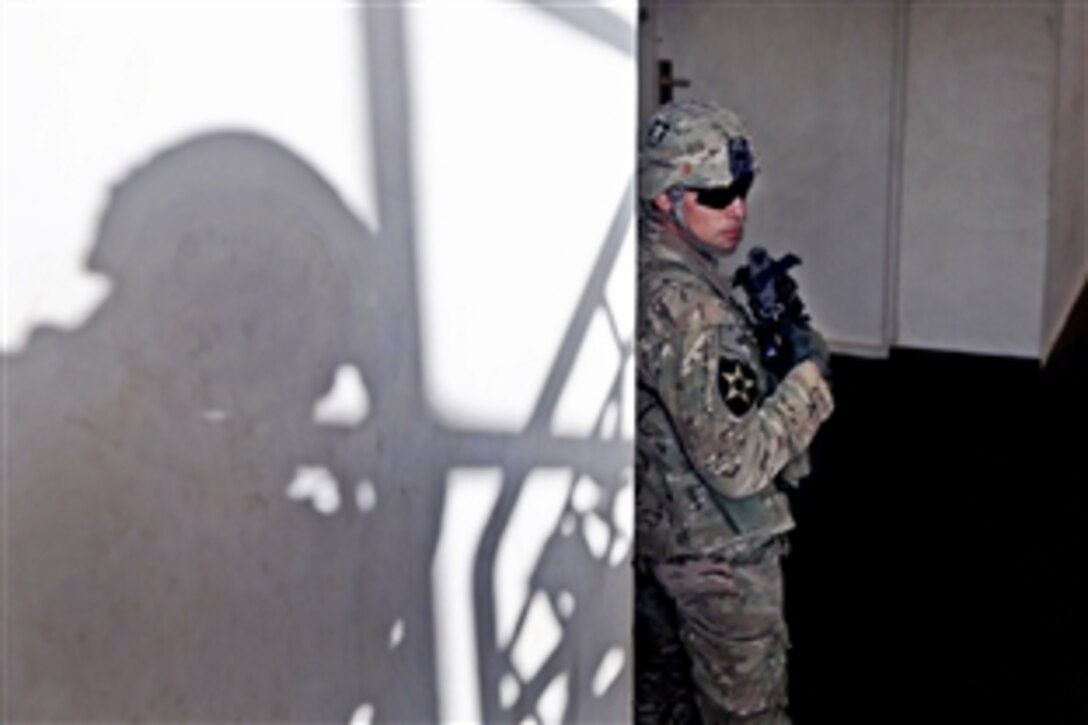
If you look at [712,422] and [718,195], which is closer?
[712,422]

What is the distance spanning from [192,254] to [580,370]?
30.8 inches

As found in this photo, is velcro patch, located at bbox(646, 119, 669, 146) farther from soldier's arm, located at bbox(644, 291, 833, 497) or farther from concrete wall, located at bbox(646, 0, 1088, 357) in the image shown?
concrete wall, located at bbox(646, 0, 1088, 357)

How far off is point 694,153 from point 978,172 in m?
3.89

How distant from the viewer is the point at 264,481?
1.63 m

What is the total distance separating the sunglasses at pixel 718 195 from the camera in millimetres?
2842

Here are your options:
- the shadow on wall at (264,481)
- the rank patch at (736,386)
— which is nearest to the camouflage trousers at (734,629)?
the rank patch at (736,386)

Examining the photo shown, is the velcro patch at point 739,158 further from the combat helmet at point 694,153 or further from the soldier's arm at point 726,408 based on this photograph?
the soldier's arm at point 726,408

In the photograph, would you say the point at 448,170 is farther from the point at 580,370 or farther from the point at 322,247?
the point at 580,370

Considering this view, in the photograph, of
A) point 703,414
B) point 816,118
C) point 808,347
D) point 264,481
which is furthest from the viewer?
point 816,118

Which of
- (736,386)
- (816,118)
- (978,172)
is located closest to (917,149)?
(978,172)

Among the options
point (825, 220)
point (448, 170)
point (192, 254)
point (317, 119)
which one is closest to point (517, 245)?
point (448, 170)

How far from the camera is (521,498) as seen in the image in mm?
2107

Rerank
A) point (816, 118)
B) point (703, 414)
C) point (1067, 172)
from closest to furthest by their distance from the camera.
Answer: point (703, 414), point (1067, 172), point (816, 118)

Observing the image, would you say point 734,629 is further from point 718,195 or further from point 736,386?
point 718,195
